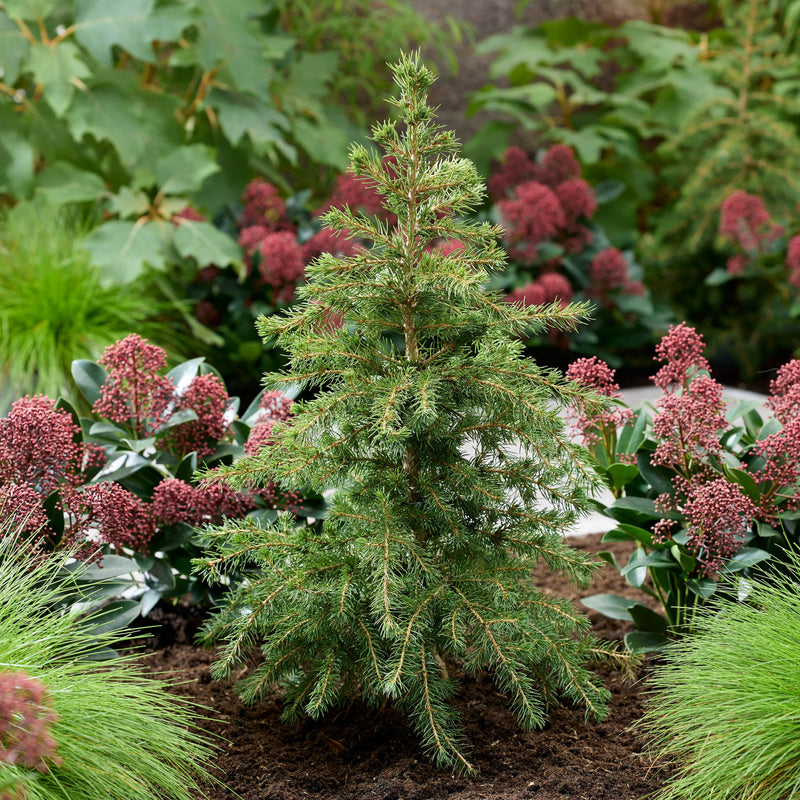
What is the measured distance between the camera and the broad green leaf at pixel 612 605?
182 centimetres

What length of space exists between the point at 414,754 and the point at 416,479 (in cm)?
47

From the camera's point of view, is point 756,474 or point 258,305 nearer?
point 756,474

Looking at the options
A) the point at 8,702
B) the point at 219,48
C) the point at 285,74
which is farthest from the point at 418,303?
the point at 285,74

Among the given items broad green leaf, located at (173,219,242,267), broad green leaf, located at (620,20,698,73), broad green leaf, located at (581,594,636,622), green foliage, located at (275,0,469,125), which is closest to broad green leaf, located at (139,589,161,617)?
broad green leaf, located at (581,594,636,622)

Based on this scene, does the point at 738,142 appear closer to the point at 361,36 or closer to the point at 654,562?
the point at 361,36

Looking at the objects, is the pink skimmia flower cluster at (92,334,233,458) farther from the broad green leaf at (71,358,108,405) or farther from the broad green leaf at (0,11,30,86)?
the broad green leaf at (0,11,30,86)

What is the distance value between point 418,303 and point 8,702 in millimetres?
861

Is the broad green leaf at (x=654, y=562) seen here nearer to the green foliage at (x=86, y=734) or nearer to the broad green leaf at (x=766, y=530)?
the broad green leaf at (x=766, y=530)

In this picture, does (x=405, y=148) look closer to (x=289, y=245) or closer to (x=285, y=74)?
(x=289, y=245)

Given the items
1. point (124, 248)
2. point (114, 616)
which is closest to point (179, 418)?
point (114, 616)

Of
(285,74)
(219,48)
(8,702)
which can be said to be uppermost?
(285,74)

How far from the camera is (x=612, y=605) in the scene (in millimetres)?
1831

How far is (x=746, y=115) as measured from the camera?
14.3 feet

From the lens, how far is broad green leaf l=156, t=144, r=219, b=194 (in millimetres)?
3693
